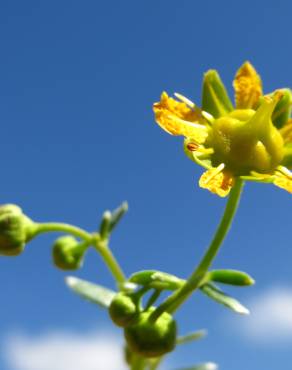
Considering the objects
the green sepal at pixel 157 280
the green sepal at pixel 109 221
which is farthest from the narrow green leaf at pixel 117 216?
the green sepal at pixel 157 280

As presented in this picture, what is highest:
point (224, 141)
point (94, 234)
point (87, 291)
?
point (224, 141)

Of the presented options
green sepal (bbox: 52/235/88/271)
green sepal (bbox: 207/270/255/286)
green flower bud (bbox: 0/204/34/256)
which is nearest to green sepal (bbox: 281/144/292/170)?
green sepal (bbox: 207/270/255/286)

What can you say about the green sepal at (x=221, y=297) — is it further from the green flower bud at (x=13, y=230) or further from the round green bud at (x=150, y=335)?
the green flower bud at (x=13, y=230)

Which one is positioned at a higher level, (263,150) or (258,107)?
(258,107)

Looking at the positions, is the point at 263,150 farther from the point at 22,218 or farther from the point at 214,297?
the point at 22,218

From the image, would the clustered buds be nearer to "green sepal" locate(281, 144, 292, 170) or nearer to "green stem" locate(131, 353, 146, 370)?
"green stem" locate(131, 353, 146, 370)

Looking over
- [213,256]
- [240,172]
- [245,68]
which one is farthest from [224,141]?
[213,256]

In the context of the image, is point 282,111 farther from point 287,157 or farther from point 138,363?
point 138,363
